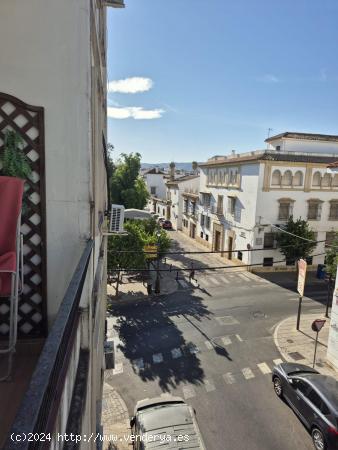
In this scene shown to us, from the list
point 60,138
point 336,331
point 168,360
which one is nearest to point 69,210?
point 60,138

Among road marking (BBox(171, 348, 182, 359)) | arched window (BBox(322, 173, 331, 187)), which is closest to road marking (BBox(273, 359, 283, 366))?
road marking (BBox(171, 348, 182, 359))

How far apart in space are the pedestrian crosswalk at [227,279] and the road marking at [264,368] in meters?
8.98

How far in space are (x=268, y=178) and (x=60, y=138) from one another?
2187cm

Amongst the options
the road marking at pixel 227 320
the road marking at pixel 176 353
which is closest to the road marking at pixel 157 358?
the road marking at pixel 176 353

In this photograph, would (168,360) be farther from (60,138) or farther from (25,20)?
(25,20)

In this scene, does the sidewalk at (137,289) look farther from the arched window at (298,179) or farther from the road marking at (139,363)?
the arched window at (298,179)

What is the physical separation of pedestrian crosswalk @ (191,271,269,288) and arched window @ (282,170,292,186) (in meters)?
7.69

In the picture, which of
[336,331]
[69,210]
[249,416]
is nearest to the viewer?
[69,210]

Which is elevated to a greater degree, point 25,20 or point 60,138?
point 25,20

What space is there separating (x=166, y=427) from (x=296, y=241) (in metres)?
18.7

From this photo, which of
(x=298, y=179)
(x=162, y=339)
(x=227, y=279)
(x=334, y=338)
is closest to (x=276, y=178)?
(x=298, y=179)

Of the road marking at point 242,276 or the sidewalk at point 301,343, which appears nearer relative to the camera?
the sidewalk at point 301,343

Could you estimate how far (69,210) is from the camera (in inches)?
148

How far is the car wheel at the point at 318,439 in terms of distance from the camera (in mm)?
7688
